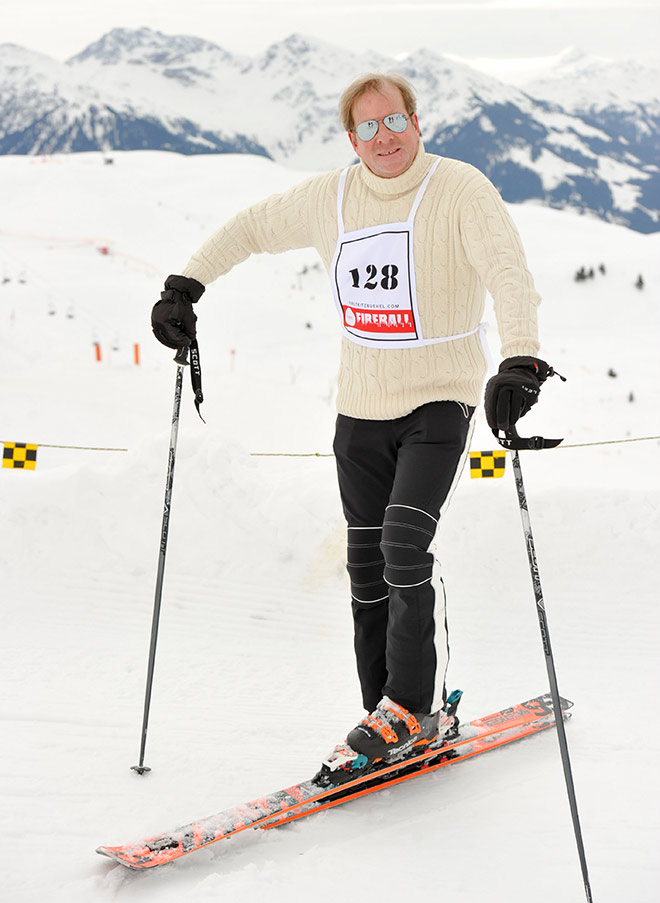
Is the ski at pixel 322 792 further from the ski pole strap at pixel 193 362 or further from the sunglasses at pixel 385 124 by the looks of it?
the sunglasses at pixel 385 124

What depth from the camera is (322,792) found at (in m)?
2.87

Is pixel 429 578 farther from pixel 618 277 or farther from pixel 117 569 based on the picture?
pixel 618 277

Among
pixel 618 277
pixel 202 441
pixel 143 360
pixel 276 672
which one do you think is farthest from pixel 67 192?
pixel 276 672

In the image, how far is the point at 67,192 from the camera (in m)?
23.7

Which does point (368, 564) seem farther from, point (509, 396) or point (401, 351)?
point (509, 396)

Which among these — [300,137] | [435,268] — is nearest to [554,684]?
[435,268]

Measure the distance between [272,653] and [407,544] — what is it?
6.25 feet

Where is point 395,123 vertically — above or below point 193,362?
above

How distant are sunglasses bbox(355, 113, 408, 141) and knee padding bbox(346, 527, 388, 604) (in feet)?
4.70

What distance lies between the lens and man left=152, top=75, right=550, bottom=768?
276cm

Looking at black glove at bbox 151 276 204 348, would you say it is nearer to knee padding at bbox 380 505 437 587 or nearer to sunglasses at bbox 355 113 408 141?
sunglasses at bbox 355 113 408 141

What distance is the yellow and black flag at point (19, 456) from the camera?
217 inches

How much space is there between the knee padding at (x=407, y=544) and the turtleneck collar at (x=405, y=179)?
111 centimetres

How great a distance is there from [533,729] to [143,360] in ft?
33.1
